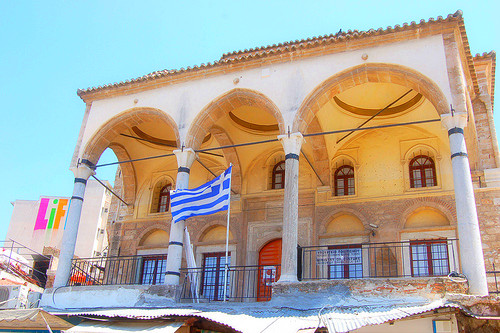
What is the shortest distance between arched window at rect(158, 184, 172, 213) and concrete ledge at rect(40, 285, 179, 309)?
4.70 meters

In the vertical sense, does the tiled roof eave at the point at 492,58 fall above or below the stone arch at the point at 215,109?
above

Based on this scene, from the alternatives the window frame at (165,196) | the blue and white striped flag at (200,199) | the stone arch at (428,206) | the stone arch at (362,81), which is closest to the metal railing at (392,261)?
the stone arch at (428,206)

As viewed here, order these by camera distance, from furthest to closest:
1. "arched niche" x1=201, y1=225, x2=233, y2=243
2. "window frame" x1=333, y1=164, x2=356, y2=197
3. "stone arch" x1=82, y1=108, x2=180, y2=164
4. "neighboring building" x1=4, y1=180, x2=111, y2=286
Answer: "neighboring building" x1=4, y1=180, x2=111, y2=286 < "arched niche" x1=201, y1=225, x2=233, y2=243 < "window frame" x1=333, y1=164, x2=356, y2=197 < "stone arch" x1=82, y1=108, x2=180, y2=164

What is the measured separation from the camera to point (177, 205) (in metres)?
11.9

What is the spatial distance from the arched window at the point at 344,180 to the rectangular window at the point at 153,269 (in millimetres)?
5823

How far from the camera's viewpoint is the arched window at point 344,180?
47.6ft

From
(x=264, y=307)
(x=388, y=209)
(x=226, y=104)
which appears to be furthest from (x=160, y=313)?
(x=388, y=209)

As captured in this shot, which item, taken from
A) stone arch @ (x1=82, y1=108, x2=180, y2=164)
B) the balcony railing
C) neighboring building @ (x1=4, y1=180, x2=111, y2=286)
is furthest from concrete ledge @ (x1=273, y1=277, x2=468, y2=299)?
neighboring building @ (x1=4, y1=180, x2=111, y2=286)

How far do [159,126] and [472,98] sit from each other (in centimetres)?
935

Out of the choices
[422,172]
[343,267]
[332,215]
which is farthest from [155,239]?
[422,172]

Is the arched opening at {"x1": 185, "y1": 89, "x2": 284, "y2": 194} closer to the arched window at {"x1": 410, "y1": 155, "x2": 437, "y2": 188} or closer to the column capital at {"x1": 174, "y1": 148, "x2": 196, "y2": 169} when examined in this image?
the column capital at {"x1": 174, "y1": 148, "x2": 196, "y2": 169}

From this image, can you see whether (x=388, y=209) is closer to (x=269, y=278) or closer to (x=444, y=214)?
(x=444, y=214)

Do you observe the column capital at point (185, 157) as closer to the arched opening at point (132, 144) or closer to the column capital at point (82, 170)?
the arched opening at point (132, 144)

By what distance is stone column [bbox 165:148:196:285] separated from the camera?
1155 centimetres
